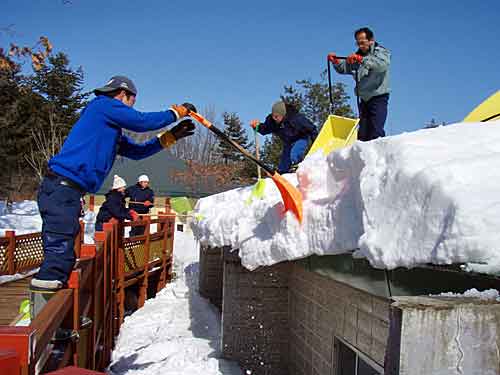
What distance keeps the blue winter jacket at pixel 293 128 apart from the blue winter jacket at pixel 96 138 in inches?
134

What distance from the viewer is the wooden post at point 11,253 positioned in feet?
21.0

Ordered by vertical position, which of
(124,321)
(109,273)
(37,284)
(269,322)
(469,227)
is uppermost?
(469,227)

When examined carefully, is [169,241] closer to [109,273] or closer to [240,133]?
[109,273]

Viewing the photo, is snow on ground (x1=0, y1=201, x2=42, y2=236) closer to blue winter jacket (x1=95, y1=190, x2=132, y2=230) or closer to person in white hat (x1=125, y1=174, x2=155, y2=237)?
person in white hat (x1=125, y1=174, x2=155, y2=237)

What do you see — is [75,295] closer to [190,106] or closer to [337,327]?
[190,106]

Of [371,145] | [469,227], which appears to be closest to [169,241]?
[371,145]

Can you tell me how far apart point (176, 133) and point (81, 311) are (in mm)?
1470

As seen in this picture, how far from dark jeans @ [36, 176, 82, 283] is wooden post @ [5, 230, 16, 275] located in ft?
13.3

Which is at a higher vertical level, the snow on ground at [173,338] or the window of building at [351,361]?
the window of building at [351,361]

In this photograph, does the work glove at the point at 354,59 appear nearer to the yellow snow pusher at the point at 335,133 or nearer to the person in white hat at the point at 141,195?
the yellow snow pusher at the point at 335,133

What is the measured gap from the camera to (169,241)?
11.1 metres

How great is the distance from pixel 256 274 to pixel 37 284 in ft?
9.94

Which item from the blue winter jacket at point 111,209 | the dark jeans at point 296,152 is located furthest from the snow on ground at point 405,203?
the blue winter jacket at point 111,209

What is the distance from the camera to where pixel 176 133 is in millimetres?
3613
